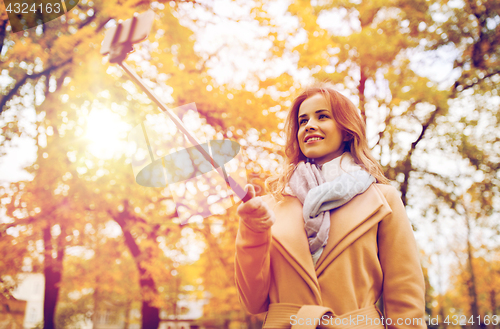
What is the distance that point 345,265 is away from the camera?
1415mm

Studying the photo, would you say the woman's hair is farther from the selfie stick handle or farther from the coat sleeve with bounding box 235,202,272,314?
the selfie stick handle

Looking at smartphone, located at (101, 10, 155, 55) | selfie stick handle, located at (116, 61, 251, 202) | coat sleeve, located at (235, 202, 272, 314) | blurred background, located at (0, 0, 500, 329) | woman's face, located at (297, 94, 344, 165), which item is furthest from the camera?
blurred background, located at (0, 0, 500, 329)

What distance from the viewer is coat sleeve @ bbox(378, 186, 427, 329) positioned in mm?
1372

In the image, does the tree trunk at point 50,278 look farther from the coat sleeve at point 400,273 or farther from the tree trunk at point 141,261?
the coat sleeve at point 400,273

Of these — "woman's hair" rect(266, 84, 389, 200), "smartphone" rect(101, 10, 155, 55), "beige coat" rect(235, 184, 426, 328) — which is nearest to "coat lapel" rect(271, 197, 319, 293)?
"beige coat" rect(235, 184, 426, 328)

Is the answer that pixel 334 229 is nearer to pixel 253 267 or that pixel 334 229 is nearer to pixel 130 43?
pixel 253 267

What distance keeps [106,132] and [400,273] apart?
5.10m

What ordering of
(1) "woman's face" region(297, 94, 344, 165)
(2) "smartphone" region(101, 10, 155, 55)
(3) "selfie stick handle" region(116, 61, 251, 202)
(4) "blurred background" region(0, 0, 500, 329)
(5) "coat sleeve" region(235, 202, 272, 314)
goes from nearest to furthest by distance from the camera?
Result: (3) "selfie stick handle" region(116, 61, 251, 202) < (2) "smartphone" region(101, 10, 155, 55) < (5) "coat sleeve" region(235, 202, 272, 314) < (1) "woman's face" region(297, 94, 344, 165) < (4) "blurred background" region(0, 0, 500, 329)

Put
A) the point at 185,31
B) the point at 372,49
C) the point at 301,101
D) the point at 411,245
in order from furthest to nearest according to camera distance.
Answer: the point at 372,49
the point at 185,31
the point at 301,101
the point at 411,245

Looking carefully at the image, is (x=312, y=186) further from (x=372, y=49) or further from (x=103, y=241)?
(x=103, y=241)

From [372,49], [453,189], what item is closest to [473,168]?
[453,189]

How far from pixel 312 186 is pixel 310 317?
1.91 feet

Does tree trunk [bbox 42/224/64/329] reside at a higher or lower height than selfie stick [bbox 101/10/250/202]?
lower

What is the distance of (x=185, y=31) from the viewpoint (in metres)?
5.21
